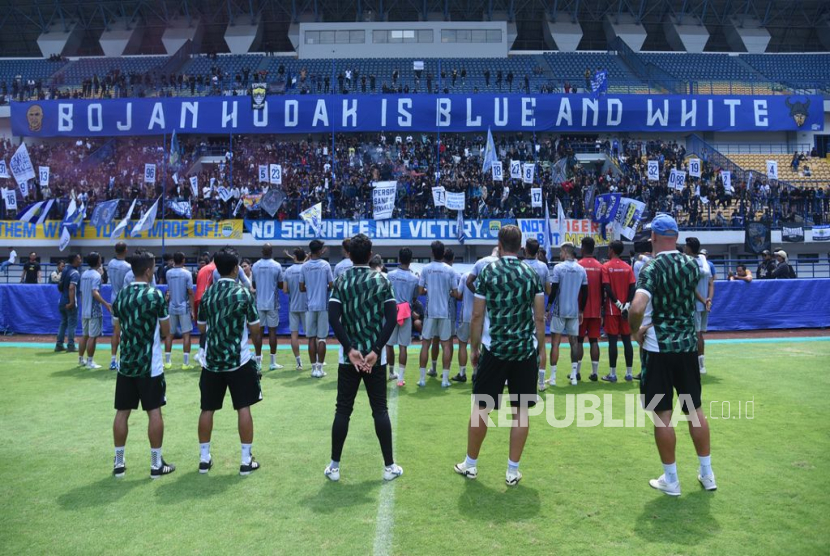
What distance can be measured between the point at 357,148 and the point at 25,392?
22.3 meters

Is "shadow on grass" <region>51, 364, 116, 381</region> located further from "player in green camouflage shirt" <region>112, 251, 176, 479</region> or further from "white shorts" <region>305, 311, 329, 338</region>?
"player in green camouflage shirt" <region>112, 251, 176, 479</region>

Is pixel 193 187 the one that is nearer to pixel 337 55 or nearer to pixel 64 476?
pixel 337 55

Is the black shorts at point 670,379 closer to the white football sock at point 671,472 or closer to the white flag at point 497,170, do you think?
the white football sock at point 671,472

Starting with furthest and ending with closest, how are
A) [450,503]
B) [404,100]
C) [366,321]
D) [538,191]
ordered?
[404,100], [538,191], [366,321], [450,503]

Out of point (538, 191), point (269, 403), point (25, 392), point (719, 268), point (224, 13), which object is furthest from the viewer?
point (224, 13)

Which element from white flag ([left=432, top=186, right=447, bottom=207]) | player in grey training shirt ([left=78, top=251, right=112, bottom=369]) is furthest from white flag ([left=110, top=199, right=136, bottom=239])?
player in grey training shirt ([left=78, top=251, right=112, bottom=369])

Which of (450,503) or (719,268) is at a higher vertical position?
(719,268)

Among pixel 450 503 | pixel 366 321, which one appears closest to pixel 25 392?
pixel 366 321

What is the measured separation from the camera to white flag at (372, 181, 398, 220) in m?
23.6

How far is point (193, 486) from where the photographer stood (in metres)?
5.18

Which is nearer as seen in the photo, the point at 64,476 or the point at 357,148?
the point at 64,476

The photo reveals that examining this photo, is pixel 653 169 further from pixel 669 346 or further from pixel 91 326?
pixel 669 346

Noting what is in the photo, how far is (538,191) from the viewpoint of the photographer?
944 inches

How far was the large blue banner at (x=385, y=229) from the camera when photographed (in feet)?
81.8
